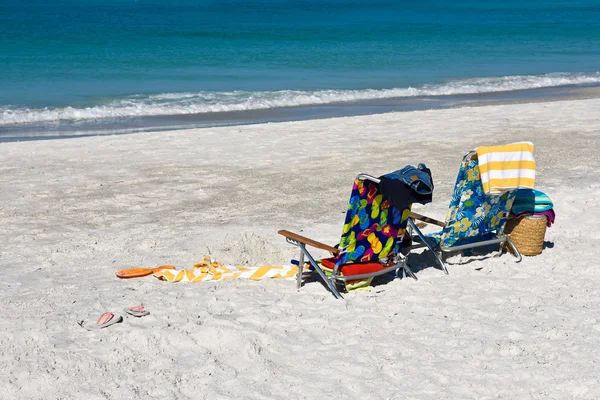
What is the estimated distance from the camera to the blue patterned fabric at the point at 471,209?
252 inches

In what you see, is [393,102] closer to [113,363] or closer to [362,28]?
[113,363]

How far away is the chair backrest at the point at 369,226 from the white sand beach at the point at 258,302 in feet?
1.01

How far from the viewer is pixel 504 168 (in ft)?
20.6

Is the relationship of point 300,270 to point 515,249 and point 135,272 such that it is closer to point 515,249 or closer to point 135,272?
point 135,272

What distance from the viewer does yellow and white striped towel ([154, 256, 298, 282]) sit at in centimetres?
627

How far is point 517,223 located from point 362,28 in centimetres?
3831

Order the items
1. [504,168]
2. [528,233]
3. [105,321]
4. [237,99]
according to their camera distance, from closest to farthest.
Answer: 1. [105,321]
2. [504,168]
3. [528,233]
4. [237,99]

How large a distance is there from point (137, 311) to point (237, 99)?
15066mm

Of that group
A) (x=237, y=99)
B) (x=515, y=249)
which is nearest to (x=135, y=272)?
(x=515, y=249)

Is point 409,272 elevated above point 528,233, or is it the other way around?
point 528,233

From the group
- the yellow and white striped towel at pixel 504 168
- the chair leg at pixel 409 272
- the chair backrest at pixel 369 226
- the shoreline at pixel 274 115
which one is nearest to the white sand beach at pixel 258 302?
the chair leg at pixel 409 272

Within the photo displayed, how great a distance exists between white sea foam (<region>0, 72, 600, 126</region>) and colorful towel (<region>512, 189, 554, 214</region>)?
12.8 meters

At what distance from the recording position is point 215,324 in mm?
5305

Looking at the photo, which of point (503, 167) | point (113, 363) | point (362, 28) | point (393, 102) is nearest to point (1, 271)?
point (113, 363)
